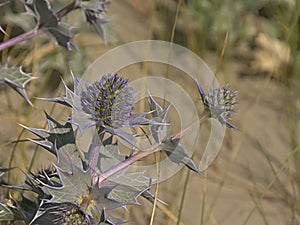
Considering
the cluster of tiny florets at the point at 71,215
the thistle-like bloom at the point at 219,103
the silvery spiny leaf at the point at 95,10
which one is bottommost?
the cluster of tiny florets at the point at 71,215

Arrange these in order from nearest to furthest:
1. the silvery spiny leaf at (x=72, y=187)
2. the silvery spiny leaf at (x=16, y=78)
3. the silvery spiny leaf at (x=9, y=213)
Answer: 1. the silvery spiny leaf at (x=72, y=187)
2. the silvery spiny leaf at (x=9, y=213)
3. the silvery spiny leaf at (x=16, y=78)

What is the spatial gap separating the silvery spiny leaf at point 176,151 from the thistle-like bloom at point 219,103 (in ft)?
0.26

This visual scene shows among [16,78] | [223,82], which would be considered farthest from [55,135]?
[223,82]

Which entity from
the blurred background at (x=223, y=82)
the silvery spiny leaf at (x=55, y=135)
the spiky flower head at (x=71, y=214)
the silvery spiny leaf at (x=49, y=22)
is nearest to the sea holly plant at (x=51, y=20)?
the silvery spiny leaf at (x=49, y=22)

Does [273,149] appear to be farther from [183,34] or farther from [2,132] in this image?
[2,132]

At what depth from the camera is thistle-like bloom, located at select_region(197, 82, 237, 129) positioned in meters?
1.02

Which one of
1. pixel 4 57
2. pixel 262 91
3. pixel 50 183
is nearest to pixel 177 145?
pixel 50 183

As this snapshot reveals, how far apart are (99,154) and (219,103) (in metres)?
0.22

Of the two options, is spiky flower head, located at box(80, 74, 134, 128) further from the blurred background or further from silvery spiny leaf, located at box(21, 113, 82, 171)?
the blurred background

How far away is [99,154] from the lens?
106 cm

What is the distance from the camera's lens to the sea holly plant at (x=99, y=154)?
94 centimetres

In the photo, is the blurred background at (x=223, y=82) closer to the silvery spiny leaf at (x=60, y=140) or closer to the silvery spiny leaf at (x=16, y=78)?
the silvery spiny leaf at (x=16, y=78)

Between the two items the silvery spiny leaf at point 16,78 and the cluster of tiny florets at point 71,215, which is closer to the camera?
the cluster of tiny florets at point 71,215

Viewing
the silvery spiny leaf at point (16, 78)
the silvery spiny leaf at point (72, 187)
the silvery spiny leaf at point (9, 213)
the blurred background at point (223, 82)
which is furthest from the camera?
the blurred background at point (223, 82)
